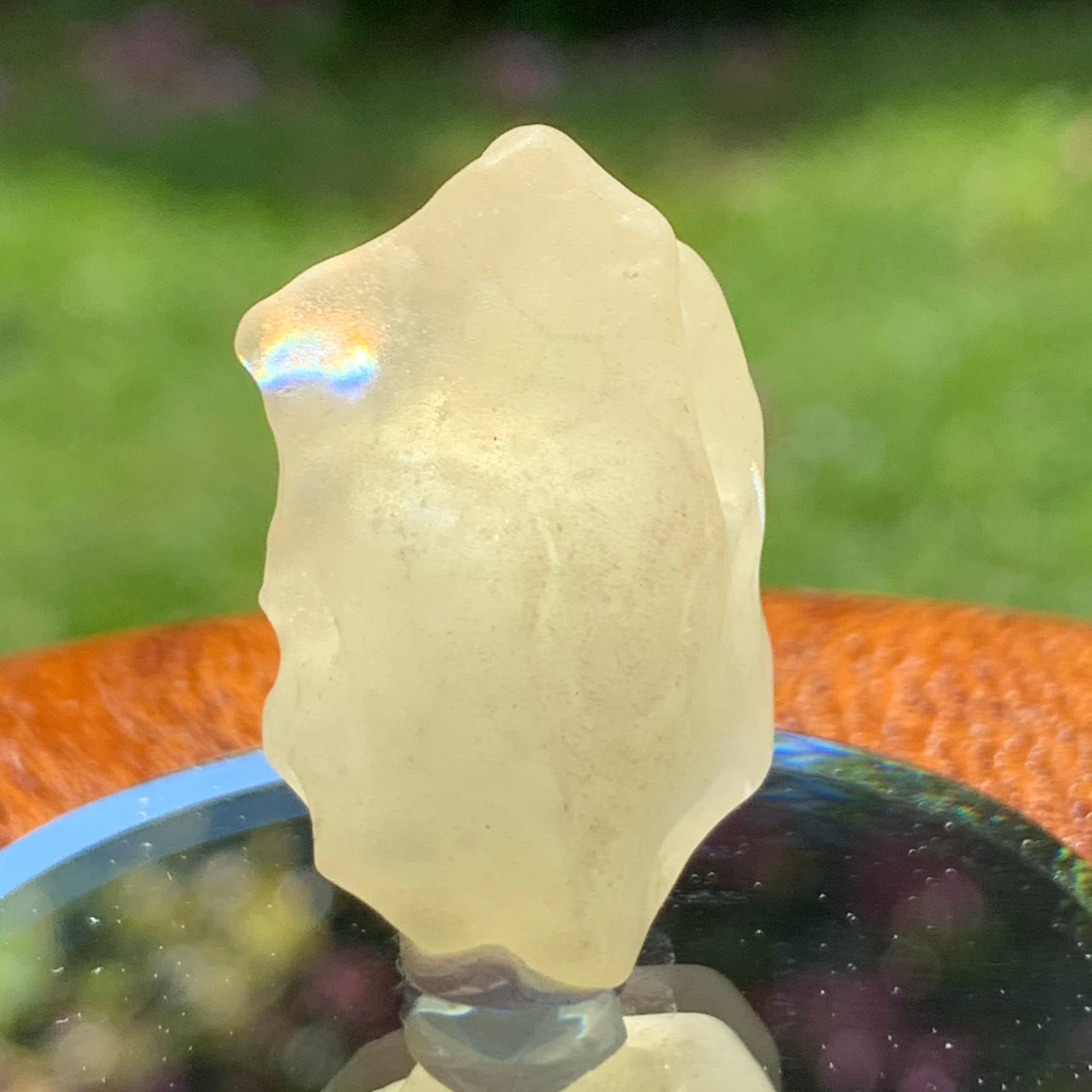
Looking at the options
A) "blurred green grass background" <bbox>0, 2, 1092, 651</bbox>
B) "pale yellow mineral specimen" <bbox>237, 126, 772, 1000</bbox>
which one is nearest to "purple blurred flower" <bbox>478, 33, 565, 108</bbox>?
"blurred green grass background" <bbox>0, 2, 1092, 651</bbox>

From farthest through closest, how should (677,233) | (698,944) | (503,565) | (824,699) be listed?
1. (677,233)
2. (824,699)
3. (698,944)
4. (503,565)

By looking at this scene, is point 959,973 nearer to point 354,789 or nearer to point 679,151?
point 354,789

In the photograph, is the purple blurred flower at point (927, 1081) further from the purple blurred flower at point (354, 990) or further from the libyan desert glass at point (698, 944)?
the purple blurred flower at point (354, 990)

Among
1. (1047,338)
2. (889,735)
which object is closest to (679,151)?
(1047,338)

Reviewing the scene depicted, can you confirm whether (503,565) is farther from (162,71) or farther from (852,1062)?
(162,71)

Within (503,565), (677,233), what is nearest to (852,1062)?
(503,565)

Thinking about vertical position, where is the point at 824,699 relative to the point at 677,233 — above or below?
above
